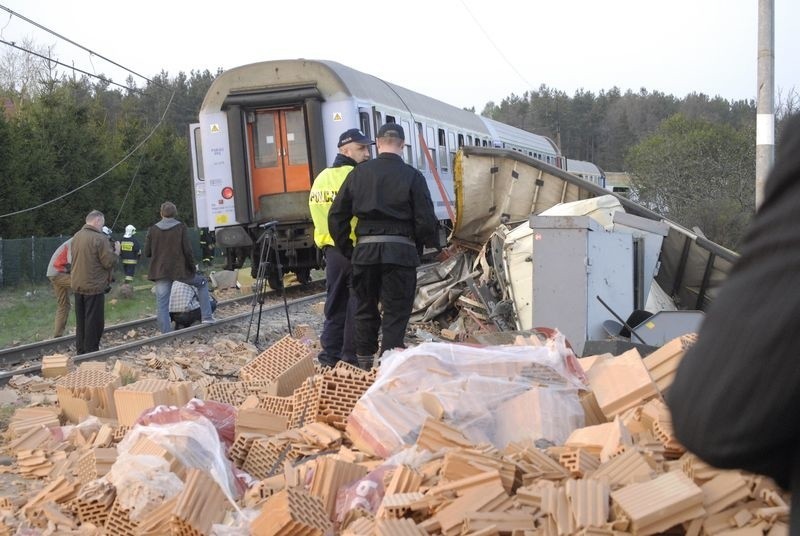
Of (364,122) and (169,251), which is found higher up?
(364,122)

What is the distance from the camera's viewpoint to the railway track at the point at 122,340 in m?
9.99

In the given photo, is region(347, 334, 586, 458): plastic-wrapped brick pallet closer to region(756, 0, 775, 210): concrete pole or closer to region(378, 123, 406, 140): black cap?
region(378, 123, 406, 140): black cap

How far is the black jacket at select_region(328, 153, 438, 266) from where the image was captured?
6648 millimetres

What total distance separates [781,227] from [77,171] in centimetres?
2654

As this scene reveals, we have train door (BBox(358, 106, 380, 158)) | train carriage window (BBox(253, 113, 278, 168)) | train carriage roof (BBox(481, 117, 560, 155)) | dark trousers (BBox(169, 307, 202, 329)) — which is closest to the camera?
dark trousers (BBox(169, 307, 202, 329))

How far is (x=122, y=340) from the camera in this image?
12375 mm

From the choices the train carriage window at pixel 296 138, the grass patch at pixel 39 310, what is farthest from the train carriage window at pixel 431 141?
the grass patch at pixel 39 310

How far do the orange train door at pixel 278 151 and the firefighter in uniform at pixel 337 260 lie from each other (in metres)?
7.52

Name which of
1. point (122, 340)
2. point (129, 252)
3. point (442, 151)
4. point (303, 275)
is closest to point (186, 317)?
point (122, 340)

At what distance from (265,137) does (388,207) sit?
8961 mm

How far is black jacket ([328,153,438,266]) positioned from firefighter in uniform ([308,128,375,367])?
591 mm

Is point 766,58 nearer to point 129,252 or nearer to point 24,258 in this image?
point 129,252

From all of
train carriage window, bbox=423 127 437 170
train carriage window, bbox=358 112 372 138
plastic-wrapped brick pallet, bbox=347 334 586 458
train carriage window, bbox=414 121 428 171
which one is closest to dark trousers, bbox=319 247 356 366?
plastic-wrapped brick pallet, bbox=347 334 586 458

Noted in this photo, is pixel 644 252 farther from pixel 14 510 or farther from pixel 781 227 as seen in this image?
pixel 781 227
